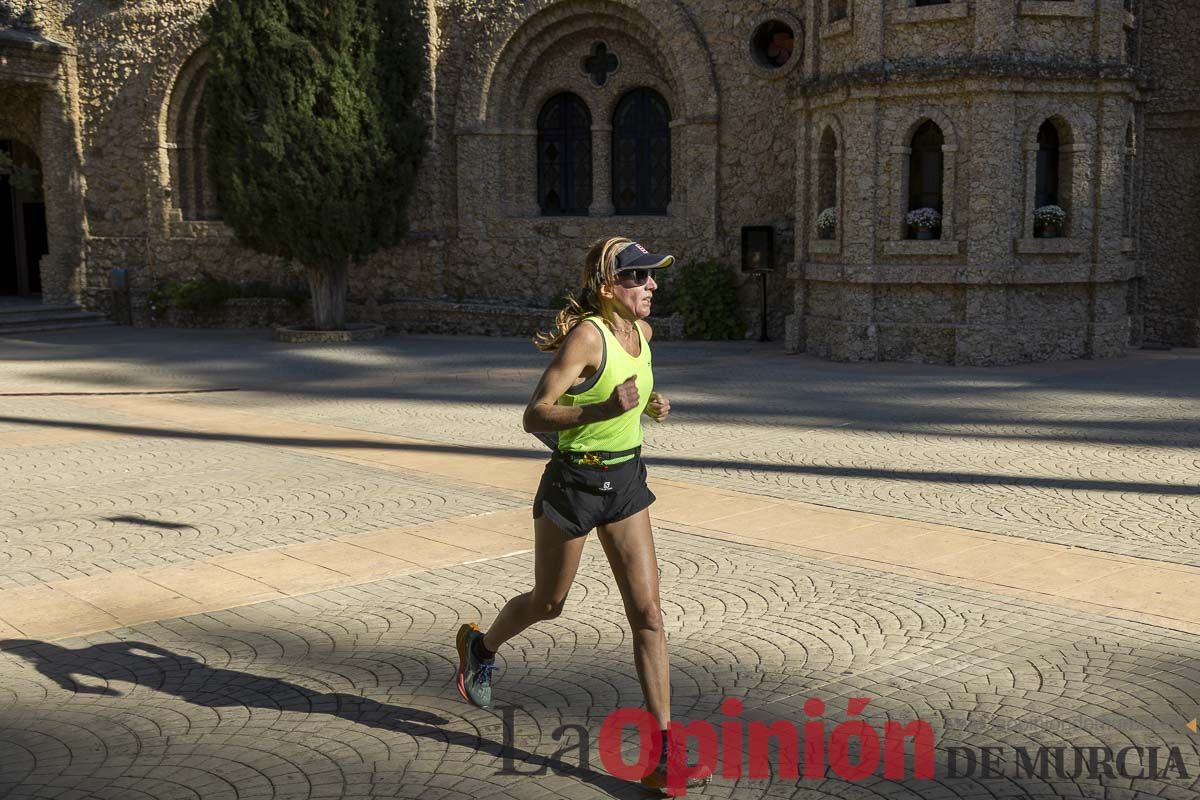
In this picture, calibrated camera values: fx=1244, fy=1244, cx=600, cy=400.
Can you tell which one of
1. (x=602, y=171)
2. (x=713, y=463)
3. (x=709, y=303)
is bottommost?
(x=713, y=463)

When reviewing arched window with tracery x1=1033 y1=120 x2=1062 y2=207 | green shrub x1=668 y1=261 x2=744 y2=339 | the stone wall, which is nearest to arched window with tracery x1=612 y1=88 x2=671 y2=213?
green shrub x1=668 y1=261 x2=744 y2=339

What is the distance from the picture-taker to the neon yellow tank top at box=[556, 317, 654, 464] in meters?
4.38

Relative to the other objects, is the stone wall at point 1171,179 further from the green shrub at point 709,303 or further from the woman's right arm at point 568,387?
the woman's right arm at point 568,387

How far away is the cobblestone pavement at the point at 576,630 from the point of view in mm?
4523

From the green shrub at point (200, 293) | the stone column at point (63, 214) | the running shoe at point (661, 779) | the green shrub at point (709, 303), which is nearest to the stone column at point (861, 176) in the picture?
the green shrub at point (709, 303)

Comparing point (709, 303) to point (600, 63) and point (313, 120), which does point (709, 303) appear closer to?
point (600, 63)

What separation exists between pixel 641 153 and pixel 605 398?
1854 centimetres

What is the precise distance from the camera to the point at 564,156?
76.4ft

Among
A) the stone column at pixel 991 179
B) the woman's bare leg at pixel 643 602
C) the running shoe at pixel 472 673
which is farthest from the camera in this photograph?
the stone column at pixel 991 179

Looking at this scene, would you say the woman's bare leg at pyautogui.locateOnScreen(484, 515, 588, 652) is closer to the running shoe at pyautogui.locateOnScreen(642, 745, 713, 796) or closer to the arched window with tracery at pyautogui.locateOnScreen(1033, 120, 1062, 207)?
the running shoe at pyautogui.locateOnScreen(642, 745, 713, 796)

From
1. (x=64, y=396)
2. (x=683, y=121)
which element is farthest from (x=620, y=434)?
(x=683, y=121)

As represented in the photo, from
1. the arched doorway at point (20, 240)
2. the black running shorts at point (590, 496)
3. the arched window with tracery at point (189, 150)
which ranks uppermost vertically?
the arched window with tracery at point (189, 150)

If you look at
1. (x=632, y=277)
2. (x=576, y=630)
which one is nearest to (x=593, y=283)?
(x=632, y=277)

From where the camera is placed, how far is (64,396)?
15.4m
